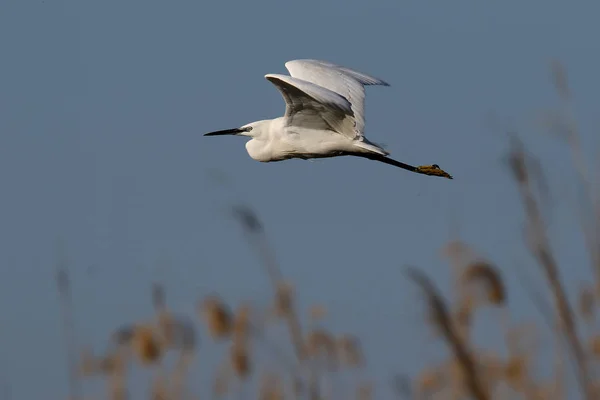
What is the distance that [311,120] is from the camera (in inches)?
247

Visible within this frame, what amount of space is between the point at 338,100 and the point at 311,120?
4.87ft

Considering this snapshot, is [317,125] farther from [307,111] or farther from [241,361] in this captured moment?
[241,361]

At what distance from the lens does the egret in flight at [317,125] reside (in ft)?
20.1

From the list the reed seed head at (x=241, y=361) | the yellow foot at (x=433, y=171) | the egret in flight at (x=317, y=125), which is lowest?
the reed seed head at (x=241, y=361)

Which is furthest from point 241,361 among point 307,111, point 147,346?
point 307,111

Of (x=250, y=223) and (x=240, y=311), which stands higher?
(x=250, y=223)

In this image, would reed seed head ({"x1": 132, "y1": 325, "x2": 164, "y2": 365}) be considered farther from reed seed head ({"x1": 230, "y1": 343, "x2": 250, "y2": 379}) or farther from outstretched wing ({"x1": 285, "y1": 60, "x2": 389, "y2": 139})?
outstretched wing ({"x1": 285, "y1": 60, "x2": 389, "y2": 139})

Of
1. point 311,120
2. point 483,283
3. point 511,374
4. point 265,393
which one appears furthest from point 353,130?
point 483,283

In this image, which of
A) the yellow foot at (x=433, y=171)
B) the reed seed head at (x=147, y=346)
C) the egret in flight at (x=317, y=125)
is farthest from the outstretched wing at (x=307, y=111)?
the reed seed head at (x=147, y=346)

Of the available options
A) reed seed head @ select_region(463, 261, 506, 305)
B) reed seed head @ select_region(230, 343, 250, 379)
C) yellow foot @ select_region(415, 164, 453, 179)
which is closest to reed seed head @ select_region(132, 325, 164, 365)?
reed seed head @ select_region(230, 343, 250, 379)

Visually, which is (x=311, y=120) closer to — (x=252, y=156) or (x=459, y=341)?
(x=252, y=156)

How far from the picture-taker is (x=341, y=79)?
20.8 feet

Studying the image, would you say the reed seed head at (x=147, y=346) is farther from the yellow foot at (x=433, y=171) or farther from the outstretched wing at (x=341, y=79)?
the yellow foot at (x=433, y=171)

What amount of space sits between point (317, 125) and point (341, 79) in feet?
1.29
